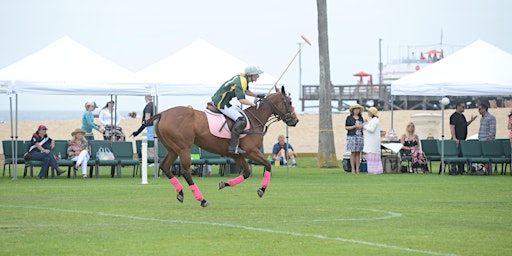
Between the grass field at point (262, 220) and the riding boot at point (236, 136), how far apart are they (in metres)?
0.91

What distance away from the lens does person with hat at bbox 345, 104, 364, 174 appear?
32312mm

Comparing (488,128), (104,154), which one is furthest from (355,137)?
(104,154)

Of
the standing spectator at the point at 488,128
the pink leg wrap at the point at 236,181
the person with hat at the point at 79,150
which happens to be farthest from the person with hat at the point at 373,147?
the pink leg wrap at the point at 236,181

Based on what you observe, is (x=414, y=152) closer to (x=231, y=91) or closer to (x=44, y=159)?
(x=44, y=159)

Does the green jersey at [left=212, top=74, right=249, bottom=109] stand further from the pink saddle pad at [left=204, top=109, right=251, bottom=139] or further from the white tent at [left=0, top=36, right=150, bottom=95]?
the white tent at [left=0, top=36, right=150, bottom=95]

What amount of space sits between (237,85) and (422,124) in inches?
1341

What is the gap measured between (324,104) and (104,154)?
419 inches

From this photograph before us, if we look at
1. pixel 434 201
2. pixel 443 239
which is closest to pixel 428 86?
pixel 434 201

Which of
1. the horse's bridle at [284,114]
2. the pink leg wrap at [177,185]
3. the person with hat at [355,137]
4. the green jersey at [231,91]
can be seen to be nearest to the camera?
the pink leg wrap at [177,185]

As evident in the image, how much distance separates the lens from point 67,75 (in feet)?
98.1

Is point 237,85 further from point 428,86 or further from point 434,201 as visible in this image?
point 428,86

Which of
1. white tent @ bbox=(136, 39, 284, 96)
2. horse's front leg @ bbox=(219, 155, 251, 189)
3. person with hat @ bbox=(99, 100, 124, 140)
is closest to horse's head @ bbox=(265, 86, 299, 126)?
horse's front leg @ bbox=(219, 155, 251, 189)

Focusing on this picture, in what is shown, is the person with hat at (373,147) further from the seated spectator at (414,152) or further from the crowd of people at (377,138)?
the seated spectator at (414,152)

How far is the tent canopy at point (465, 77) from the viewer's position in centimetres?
3188
